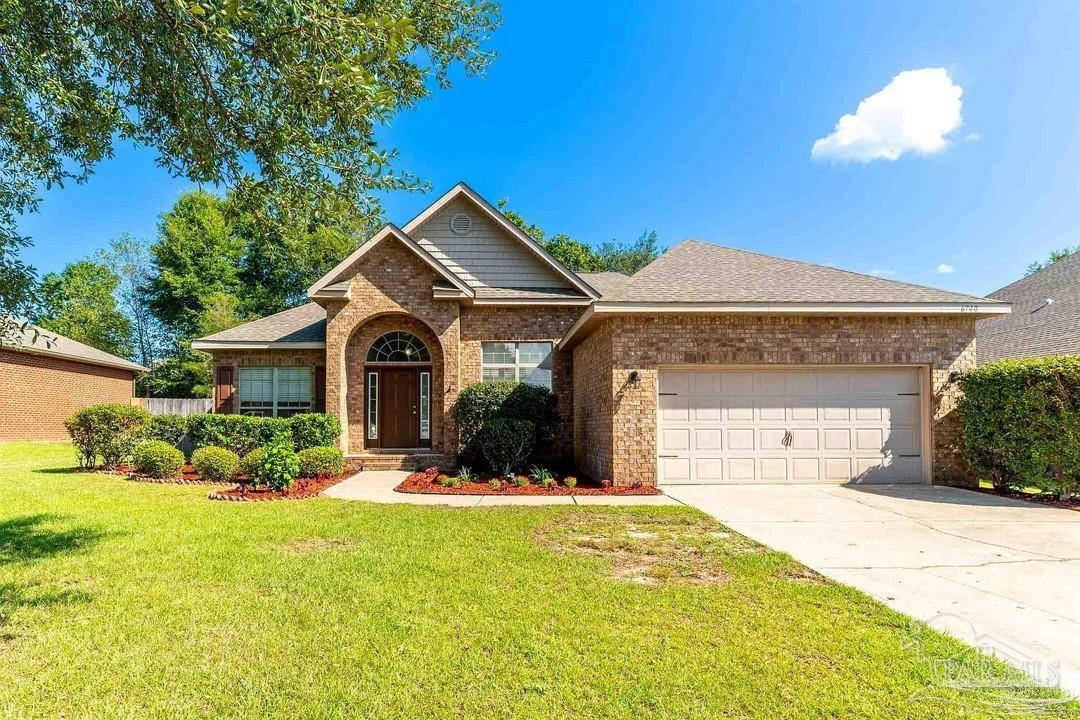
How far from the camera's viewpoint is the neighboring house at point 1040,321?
12295 mm

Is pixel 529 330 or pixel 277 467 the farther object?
pixel 529 330

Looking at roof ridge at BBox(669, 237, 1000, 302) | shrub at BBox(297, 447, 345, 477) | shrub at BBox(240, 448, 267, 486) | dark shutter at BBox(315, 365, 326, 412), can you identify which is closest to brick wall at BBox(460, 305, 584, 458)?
roof ridge at BBox(669, 237, 1000, 302)

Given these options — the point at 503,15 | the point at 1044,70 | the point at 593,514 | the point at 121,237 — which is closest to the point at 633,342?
the point at 593,514

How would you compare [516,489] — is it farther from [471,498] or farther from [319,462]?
[319,462]

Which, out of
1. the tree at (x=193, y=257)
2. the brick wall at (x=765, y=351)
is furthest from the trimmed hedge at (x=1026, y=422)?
the tree at (x=193, y=257)

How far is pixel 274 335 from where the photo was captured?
561 inches

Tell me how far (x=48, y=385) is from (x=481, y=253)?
19.1 meters

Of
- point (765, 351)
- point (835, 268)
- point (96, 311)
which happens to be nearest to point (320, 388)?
point (765, 351)

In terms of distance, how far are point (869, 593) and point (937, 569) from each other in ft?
3.80

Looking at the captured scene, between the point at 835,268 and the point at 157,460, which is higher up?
the point at 835,268

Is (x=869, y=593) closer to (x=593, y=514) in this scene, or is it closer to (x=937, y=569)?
(x=937, y=569)

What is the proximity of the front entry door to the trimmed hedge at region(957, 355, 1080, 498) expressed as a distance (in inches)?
453

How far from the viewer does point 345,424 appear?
12.9 m

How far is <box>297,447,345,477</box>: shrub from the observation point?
1070 centimetres
